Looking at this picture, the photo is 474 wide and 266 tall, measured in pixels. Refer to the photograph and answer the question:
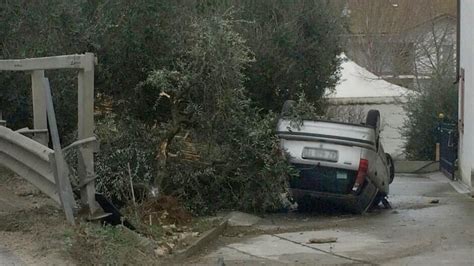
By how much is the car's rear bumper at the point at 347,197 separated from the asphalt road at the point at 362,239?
22 centimetres

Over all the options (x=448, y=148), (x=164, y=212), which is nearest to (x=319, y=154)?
(x=164, y=212)

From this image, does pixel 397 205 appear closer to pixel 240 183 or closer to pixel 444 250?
pixel 240 183

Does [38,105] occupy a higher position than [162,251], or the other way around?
[38,105]

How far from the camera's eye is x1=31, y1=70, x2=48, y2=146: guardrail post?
881 centimetres

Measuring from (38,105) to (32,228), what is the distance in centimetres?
182

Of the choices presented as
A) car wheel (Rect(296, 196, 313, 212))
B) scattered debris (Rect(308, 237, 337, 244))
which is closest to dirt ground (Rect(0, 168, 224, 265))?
scattered debris (Rect(308, 237, 337, 244))

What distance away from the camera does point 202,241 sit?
385 inches

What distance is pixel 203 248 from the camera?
974 centimetres

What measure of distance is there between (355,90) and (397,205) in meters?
16.6

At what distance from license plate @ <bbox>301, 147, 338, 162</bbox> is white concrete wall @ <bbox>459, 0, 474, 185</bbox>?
18.3 ft

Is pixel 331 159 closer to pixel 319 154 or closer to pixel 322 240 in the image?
pixel 319 154

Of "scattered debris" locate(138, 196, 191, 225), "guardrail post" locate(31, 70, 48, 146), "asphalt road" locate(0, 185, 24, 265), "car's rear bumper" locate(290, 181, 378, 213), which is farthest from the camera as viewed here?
"car's rear bumper" locate(290, 181, 378, 213)

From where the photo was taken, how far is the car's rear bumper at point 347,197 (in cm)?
1305

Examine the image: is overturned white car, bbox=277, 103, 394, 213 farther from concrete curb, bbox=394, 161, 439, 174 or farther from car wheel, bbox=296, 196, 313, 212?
concrete curb, bbox=394, 161, 439, 174
